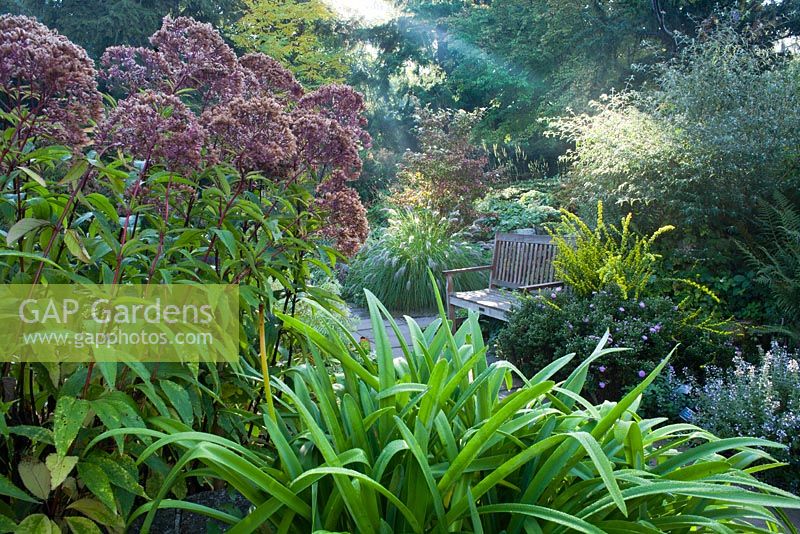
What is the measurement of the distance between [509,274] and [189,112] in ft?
15.2

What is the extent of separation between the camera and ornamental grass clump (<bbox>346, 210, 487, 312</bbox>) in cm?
682

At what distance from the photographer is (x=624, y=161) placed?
5.18 metres

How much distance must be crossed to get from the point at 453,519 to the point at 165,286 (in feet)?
2.77

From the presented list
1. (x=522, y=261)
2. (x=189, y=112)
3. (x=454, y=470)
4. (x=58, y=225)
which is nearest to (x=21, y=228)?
(x=58, y=225)

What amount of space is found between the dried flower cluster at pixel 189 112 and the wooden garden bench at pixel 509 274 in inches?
120

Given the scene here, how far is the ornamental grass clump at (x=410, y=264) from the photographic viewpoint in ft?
22.4

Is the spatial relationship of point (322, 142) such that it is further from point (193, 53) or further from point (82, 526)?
point (82, 526)

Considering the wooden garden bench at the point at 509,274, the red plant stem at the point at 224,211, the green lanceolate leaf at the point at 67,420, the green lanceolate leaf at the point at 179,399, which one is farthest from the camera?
the wooden garden bench at the point at 509,274

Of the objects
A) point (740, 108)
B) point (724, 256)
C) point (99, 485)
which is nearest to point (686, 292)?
point (724, 256)

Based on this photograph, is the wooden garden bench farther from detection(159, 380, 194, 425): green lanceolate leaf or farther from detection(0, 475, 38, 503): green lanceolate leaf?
detection(0, 475, 38, 503): green lanceolate leaf

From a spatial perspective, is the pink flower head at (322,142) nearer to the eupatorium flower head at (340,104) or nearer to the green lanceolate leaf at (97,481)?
the eupatorium flower head at (340,104)

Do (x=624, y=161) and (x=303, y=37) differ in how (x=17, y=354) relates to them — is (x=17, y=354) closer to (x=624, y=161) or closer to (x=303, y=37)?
(x=624, y=161)

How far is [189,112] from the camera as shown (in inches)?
55.4

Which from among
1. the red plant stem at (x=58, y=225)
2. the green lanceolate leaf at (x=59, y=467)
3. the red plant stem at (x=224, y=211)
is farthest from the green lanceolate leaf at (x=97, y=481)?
the red plant stem at (x=224, y=211)
